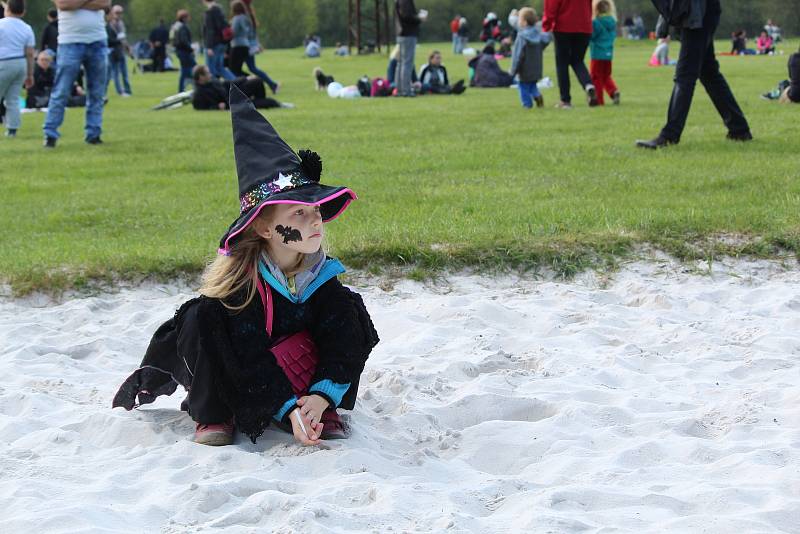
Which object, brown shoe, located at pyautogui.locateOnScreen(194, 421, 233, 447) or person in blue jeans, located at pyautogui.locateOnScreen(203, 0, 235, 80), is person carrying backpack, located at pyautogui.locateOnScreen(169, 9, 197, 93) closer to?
person in blue jeans, located at pyautogui.locateOnScreen(203, 0, 235, 80)

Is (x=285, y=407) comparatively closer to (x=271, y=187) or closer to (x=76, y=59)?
(x=271, y=187)

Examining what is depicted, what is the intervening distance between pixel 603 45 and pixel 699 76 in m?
5.54

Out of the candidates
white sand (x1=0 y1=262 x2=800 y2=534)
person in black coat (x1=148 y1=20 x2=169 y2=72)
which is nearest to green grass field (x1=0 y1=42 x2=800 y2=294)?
white sand (x1=0 y1=262 x2=800 y2=534)

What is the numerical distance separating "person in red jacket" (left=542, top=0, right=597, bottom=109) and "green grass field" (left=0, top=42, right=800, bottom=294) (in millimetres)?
715

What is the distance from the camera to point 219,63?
2075 cm

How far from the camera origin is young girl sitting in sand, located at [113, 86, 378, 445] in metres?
3.89

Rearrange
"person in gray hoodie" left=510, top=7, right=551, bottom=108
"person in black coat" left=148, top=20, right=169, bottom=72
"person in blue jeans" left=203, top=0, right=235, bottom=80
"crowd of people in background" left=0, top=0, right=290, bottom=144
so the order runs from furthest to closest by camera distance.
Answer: "person in black coat" left=148, top=20, right=169, bottom=72
"person in blue jeans" left=203, top=0, right=235, bottom=80
"person in gray hoodie" left=510, top=7, right=551, bottom=108
"crowd of people in background" left=0, top=0, right=290, bottom=144

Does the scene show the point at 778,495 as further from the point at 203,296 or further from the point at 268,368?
the point at 203,296

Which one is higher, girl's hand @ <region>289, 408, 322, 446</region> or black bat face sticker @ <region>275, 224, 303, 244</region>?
black bat face sticker @ <region>275, 224, 303, 244</region>

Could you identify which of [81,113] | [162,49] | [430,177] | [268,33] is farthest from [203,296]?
[268,33]

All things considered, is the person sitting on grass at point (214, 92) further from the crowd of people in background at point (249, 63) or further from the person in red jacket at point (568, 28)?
the person in red jacket at point (568, 28)

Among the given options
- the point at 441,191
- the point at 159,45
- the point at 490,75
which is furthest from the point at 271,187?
the point at 159,45

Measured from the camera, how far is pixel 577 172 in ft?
30.1

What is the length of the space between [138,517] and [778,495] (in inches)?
78.8
